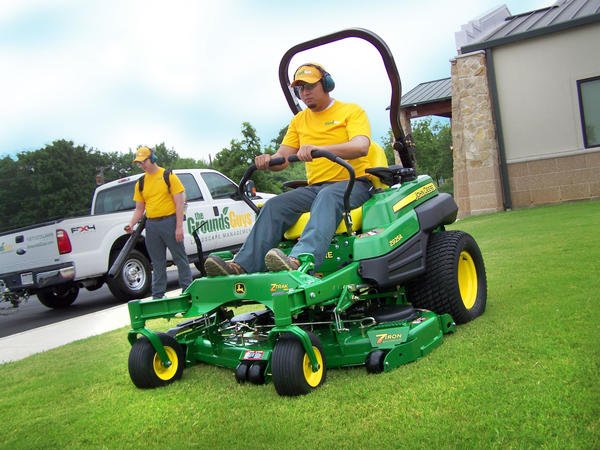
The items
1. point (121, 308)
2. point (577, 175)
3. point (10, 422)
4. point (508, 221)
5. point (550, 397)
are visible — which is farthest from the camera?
point (577, 175)

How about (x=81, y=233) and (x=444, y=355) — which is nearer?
(x=444, y=355)

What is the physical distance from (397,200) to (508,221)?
26.0ft

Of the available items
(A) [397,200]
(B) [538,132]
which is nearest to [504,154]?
(B) [538,132]

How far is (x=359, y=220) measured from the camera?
4.13 meters

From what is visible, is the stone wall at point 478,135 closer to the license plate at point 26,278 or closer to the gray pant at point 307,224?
the license plate at point 26,278

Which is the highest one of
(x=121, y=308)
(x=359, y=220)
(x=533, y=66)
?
(x=533, y=66)

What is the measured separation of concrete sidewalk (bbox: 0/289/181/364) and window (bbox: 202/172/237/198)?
10.8 ft

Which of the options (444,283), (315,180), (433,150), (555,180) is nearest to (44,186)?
(433,150)

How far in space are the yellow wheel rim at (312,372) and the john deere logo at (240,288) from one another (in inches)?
24.1

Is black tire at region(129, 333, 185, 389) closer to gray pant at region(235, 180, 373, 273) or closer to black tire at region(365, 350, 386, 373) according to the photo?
gray pant at region(235, 180, 373, 273)

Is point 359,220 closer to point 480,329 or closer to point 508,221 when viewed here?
point 480,329

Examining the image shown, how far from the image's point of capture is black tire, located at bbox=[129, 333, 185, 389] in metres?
3.67

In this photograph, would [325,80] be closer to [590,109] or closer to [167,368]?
[167,368]

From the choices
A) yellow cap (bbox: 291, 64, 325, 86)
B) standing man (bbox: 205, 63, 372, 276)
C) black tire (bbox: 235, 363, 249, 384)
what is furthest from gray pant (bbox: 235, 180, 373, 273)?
yellow cap (bbox: 291, 64, 325, 86)
